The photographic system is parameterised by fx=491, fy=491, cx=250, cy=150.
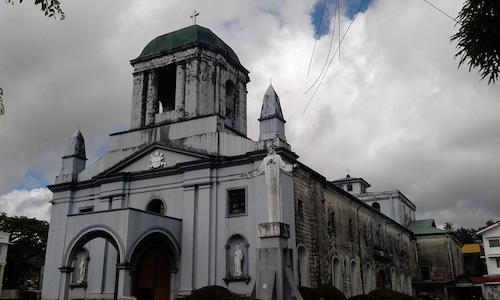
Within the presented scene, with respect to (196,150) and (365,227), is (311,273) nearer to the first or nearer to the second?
(196,150)

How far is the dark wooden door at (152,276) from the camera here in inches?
887

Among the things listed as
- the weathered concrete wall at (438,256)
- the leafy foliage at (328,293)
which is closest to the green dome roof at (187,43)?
the leafy foliage at (328,293)

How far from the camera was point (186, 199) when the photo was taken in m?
23.0

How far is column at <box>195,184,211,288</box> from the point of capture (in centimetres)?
2138

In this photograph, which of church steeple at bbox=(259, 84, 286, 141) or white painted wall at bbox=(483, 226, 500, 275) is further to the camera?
white painted wall at bbox=(483, 226, 500, 275)

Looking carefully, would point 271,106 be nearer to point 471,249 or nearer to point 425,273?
point 425,273

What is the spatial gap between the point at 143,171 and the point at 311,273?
378 inches

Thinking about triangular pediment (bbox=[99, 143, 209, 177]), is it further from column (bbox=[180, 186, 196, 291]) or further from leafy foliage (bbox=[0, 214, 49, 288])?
leafy foliage (bbox=[0, 214, 49, 288])

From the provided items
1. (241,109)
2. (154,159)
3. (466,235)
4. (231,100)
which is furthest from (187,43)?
(466,235)

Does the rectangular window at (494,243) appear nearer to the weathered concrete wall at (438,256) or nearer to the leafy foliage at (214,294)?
the weathered concrete wall at (438,256)

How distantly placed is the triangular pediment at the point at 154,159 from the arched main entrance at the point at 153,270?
12.7 ft

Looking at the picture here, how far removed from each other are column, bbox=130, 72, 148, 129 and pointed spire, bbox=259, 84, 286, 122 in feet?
24.0

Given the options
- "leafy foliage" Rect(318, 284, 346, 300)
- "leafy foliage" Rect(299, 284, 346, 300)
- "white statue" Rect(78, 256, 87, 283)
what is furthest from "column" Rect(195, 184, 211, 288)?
"white statue" Rect(78, 256, 87, 283)

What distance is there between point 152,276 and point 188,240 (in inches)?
103
